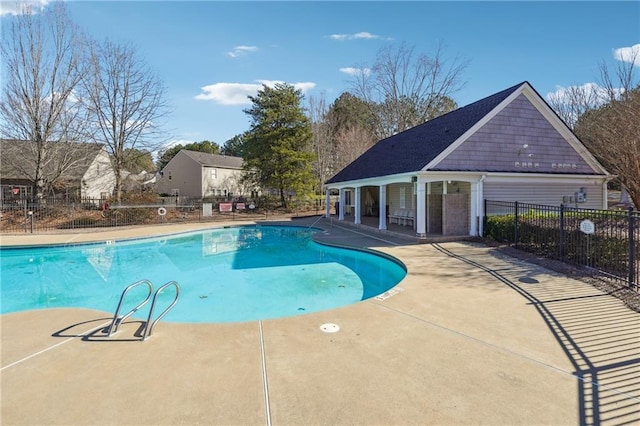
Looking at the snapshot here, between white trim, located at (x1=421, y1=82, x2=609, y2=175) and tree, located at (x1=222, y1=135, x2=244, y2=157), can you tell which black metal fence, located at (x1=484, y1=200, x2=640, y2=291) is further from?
tree, located at (x1=222, y1=135, x2=244, y2=157)

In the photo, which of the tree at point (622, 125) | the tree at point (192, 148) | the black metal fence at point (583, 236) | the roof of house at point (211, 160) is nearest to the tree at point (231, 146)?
the tree at point (192, 148)

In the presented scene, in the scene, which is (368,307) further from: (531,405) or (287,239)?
(287,239)

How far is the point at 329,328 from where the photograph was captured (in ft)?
15.8

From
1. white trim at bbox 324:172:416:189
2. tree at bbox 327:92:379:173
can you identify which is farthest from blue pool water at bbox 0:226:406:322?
tree at bbox 327:92:379:173

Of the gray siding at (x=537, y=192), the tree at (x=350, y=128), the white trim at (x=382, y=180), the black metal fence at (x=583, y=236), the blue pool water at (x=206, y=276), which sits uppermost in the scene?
the tree at (x=350, y=128)

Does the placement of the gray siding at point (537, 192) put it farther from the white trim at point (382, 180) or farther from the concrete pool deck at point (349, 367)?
the concrete pool deck at point (349, 367)

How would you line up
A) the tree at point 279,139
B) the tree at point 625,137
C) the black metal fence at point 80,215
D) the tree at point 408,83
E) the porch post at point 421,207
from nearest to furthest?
the tree at point 625,137, the porch post at point 421,207, the black metal fence at point 80,215, the tree at point 279,139, the tree at point 408,83

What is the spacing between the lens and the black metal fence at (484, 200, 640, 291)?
6980mm

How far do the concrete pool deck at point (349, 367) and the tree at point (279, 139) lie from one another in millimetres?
24146

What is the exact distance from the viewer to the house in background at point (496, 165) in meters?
13.3

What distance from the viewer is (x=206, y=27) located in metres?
13.0

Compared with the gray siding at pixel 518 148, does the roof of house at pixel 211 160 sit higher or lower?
higher

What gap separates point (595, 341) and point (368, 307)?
308 cm

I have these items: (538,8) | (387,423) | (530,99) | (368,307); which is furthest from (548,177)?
(387,423)
